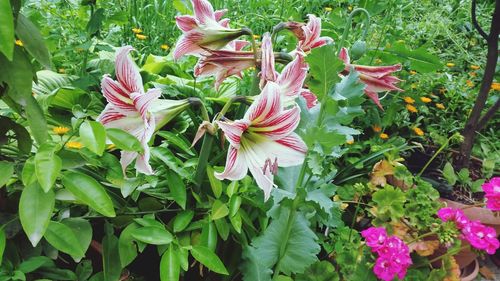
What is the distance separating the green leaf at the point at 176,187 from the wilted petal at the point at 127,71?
28 centimetres

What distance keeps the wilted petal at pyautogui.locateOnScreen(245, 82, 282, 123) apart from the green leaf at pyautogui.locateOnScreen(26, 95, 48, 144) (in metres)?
0.40

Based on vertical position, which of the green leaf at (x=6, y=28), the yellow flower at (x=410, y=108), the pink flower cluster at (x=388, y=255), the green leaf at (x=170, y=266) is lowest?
the yellow flower at (x=410, y=108)

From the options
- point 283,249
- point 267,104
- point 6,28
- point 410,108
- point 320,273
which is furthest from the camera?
point 410,108

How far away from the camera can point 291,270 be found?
1.27 metres

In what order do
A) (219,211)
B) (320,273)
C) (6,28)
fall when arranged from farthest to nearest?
1. (320,273)
2. (219,211)
3. (6,28)

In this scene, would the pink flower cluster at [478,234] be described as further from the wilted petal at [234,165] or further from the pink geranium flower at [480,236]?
the wilted petal at [234,165]

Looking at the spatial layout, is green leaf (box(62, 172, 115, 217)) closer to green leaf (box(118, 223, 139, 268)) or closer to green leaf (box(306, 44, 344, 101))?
green leaf (box(118, 223, 139, 268))

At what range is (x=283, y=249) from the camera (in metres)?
1.27

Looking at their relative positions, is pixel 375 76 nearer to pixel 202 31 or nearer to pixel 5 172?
pixel 202 31

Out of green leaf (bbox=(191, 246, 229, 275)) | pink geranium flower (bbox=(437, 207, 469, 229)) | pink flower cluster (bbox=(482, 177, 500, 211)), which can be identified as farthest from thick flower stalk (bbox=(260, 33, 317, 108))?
pink flower cluster (bbox=(482, 177, 500, 211))

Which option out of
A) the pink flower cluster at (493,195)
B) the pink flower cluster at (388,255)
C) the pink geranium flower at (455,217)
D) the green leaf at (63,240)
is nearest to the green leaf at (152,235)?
the green leaf at (63,240)

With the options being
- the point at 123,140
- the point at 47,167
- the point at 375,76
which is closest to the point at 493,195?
the point at 375,76

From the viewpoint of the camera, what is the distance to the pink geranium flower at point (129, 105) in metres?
0.96

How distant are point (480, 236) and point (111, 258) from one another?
3.40 ft
